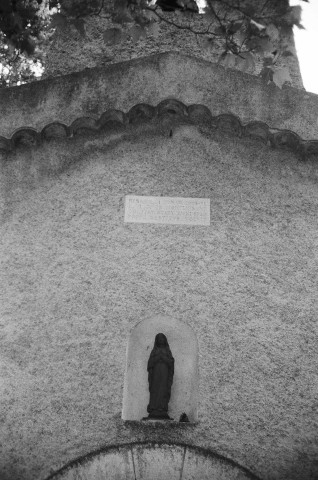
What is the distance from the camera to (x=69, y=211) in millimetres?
5566

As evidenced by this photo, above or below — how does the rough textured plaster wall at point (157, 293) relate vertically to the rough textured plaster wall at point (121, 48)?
below

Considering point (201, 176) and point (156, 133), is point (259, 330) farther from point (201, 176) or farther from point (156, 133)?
point (156, 133)

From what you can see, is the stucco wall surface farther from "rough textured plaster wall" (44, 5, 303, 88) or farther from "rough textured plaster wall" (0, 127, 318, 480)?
"rough textured plaster wall" (44, 5, 303, 88)

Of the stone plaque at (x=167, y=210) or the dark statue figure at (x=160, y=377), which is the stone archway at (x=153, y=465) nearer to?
the dark statue figure at (x=160, y=377)

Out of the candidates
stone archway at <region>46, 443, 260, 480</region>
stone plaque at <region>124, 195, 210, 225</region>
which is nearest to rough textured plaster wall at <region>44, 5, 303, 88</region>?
stone plaque at <region>124, 195, 210, 225</region>

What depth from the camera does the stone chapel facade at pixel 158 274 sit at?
4.57 m

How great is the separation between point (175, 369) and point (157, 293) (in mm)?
663

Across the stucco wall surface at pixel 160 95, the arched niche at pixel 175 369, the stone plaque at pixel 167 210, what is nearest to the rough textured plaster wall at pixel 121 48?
the stucco wall surface at pixel 160 95

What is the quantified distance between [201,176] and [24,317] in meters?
2.09

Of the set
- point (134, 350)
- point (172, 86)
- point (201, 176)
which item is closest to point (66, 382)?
point (134, 350)

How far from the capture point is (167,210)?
5520mm

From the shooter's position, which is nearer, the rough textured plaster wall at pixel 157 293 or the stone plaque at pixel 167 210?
the rough textured plaster wall at pixel 157 293

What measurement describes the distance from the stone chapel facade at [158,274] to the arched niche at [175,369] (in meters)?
0.01

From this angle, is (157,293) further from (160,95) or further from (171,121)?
(160,95)
